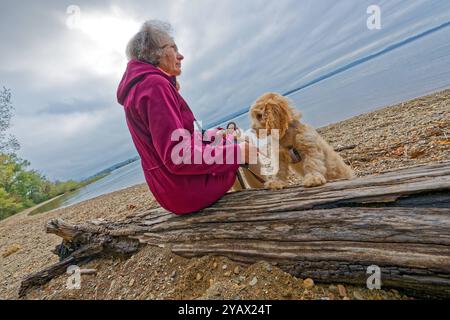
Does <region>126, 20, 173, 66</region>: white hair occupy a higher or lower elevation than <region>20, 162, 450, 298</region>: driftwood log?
higher

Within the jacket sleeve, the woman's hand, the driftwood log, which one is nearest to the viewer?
the driftwood log

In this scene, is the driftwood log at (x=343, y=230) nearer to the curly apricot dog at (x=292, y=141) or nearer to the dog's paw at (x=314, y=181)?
the dog's paw at (x=314, y=181)

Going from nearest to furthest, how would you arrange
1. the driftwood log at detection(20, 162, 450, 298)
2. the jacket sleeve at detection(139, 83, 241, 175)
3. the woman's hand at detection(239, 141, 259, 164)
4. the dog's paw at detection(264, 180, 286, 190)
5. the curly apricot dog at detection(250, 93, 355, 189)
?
1. the driftwood log at detection(20, 162, 450, 298)
2. the jacket sleeve at detection(139, 83, 241, 175)
3. the woman's hand at detection(239, 141, 259, 164)
4. the dog's paw at detection(264, 180, 286, 190)
5. the curly apricot dog at detection(250, 93, 355, 189)

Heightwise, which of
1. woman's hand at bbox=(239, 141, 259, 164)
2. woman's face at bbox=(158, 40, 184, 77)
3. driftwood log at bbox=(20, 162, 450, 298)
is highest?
woman's face at bbox=(158, 40, 184, 77)

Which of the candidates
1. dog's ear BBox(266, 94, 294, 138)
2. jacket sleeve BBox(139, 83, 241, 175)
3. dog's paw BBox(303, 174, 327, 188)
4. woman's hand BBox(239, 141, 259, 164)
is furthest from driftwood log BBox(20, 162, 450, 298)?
dog's ear BBox(266, 94, 294, 138)

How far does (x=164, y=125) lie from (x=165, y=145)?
0.18 metres

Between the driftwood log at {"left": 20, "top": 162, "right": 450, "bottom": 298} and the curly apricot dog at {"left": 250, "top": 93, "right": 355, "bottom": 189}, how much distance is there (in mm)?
637

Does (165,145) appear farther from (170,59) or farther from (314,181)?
(314,181)

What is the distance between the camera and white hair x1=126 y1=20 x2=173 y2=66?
286 centimetres

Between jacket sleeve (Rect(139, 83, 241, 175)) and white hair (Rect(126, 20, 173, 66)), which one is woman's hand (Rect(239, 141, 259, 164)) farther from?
white hair (Rect(126, 20, 173, 66))

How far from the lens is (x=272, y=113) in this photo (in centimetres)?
327

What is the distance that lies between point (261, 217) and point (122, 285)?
1.71 metres

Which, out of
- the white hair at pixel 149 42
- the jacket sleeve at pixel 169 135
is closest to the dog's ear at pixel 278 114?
the jacket sleeve at pixel 169 135

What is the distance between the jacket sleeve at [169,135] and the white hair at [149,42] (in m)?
0.51
